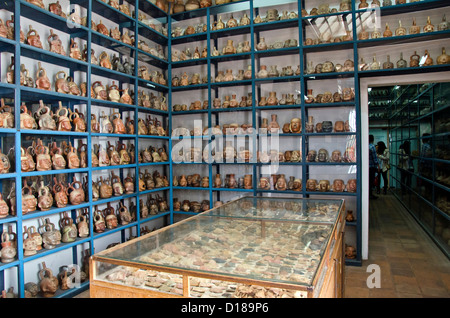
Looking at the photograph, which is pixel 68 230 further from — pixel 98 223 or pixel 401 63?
pixel 401 63

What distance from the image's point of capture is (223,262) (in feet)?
5.63

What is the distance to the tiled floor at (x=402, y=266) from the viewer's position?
3.50m

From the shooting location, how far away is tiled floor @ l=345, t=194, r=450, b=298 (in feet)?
11.5

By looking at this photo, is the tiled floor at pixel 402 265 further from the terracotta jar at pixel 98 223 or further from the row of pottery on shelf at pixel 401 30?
the row of pottery on shelf at pixel 401 30

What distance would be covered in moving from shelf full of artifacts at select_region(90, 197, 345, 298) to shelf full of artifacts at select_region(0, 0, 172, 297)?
1.71 metres

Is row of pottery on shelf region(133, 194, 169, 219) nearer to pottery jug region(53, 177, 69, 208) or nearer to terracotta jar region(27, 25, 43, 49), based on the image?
pottery jug region(53, 177, 69, 208)

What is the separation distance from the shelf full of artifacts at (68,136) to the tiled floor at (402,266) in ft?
2.25

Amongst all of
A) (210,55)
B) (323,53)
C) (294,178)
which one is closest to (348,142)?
(294,178)

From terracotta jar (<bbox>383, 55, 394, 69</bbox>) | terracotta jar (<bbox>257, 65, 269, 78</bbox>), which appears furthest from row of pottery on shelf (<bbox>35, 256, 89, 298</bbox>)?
terracotta jar (<bbox>383, 55, 394, 69</bbox>)

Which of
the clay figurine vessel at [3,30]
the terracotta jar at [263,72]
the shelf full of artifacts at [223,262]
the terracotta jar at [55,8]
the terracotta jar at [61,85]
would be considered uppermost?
the terracotta jar at [55,8]

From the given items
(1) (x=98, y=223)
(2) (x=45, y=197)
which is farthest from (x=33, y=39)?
(1) (x=98, y=223)

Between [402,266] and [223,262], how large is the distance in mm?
3482

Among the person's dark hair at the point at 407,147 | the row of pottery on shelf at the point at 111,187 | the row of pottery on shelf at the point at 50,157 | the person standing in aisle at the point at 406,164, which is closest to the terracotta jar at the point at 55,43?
the row of pottery on shelf at the point at 50,157
